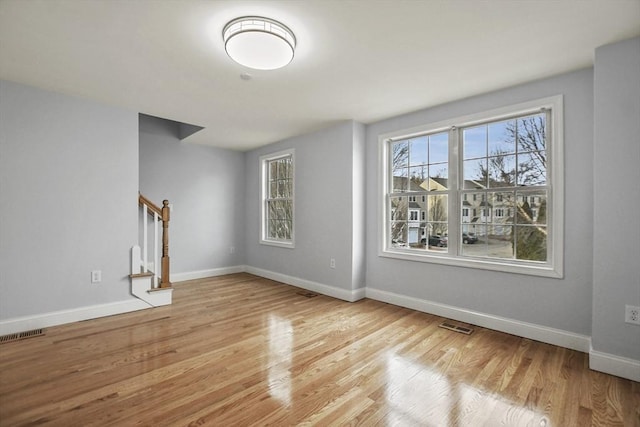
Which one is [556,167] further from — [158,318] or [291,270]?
[158,318]

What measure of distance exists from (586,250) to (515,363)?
1143 millimetres

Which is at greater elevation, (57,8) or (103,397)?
(57,8)

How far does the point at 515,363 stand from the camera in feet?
7.68

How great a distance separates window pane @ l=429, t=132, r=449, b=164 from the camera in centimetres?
348

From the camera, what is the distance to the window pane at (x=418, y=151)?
12.1 ft

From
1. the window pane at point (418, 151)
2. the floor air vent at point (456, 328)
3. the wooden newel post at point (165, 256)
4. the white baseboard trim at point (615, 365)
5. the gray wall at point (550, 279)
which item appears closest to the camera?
the white baseboard trim at point (615, 365)

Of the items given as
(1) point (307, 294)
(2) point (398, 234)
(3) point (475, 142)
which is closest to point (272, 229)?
(1) point (307, 294)

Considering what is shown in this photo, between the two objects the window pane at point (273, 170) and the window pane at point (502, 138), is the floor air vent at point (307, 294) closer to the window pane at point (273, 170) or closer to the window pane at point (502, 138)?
the window pane at point (273, 170)

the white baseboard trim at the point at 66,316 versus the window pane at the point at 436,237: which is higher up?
the window pane at the point at 436,237

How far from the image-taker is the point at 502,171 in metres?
3.07

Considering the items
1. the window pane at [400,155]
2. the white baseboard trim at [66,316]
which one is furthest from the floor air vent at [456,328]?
the white baseboard trim at [66,316]

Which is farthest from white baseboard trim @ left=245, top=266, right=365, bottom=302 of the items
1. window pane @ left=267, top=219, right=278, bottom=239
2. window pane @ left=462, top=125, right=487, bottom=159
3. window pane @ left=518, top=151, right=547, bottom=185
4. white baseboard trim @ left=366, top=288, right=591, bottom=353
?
window pane @ left=518, top=151, right=547, bottom=185

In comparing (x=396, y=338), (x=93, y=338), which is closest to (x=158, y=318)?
(x=93, y=338)

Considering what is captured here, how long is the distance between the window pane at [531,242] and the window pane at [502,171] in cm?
47
